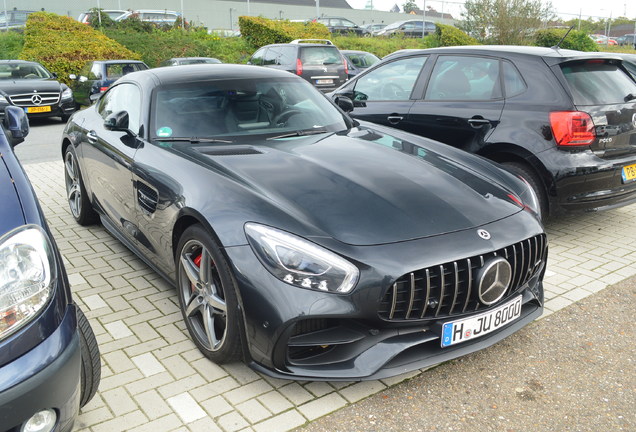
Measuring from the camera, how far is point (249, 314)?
2.71 m

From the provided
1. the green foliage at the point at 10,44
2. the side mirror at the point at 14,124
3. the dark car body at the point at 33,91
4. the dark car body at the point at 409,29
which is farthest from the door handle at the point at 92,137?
the dark car body at the point at 409,29

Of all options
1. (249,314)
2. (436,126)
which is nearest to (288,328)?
(249,314)

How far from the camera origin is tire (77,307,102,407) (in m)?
2.46

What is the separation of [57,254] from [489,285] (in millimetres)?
1883

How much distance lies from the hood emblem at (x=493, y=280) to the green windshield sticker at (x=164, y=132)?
7.12ft

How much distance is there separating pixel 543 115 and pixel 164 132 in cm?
299

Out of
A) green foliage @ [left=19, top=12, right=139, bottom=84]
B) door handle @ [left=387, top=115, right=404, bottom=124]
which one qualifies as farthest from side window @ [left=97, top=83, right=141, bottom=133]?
green foliage @ [left=19, top=12, right=139, bottom=84]

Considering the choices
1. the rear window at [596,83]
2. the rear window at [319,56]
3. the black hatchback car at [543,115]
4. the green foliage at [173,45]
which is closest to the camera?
the black hatchback car at [543,115]

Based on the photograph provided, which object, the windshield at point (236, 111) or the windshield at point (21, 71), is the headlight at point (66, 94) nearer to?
the windshield at point (21, 71)

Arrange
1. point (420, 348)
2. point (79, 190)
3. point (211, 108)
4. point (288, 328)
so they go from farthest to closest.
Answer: point (79, 190) < point (211, 108) < point (420, 348) < point (288, 328)

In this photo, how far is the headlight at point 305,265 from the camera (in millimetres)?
2607

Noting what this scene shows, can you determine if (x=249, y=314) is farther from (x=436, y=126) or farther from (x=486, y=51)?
(x=486, y=51)

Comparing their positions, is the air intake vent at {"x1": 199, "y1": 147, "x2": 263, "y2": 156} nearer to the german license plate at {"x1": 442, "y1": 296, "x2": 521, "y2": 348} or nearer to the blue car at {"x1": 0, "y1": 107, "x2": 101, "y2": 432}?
the blue car at {"x1": 0, "y1": 107, "x2": 101, "y2": 432}

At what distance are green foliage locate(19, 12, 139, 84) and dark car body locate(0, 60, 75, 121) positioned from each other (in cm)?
469
